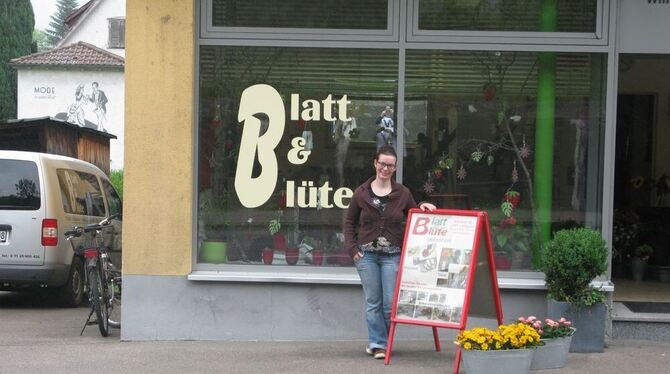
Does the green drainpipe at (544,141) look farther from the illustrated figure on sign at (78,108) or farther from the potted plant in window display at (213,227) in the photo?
the illustrated figure on sign at (78,108)

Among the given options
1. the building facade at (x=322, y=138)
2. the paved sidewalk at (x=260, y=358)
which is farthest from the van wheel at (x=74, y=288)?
the building facade at (x=322, y=138)

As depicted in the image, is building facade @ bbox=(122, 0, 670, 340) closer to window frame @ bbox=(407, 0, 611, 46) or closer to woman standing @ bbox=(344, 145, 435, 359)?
window frame @ bbox=(407, 0, 611, 46)

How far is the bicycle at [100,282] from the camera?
29.2ft

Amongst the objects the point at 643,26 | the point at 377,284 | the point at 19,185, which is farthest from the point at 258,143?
the point at 19,185

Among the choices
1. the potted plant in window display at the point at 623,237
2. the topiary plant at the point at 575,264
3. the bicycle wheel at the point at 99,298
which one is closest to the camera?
the topiary plant at the point at 575,264

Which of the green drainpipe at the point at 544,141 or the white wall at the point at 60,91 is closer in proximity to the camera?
the green drainpipe at the point at 544,141

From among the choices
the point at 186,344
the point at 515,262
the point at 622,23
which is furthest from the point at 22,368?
the point at 622,23

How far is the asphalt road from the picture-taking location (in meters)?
7.19

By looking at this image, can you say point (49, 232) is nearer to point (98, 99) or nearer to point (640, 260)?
point (640, 260)

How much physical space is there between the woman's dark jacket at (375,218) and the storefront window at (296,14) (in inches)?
74.1

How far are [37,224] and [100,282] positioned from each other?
239 centimetres

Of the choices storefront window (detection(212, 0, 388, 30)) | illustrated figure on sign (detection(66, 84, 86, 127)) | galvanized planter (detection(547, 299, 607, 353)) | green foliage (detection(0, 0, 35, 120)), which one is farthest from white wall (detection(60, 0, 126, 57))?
galvanized planter (detection(547, 299, 607, 353))

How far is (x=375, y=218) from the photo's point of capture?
7.33m

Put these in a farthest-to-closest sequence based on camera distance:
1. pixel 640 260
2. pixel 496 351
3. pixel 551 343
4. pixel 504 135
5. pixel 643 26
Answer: pixel 640 260, pixel 504 135, pixel 643 26, pixel 551 343, pixel 496 351
